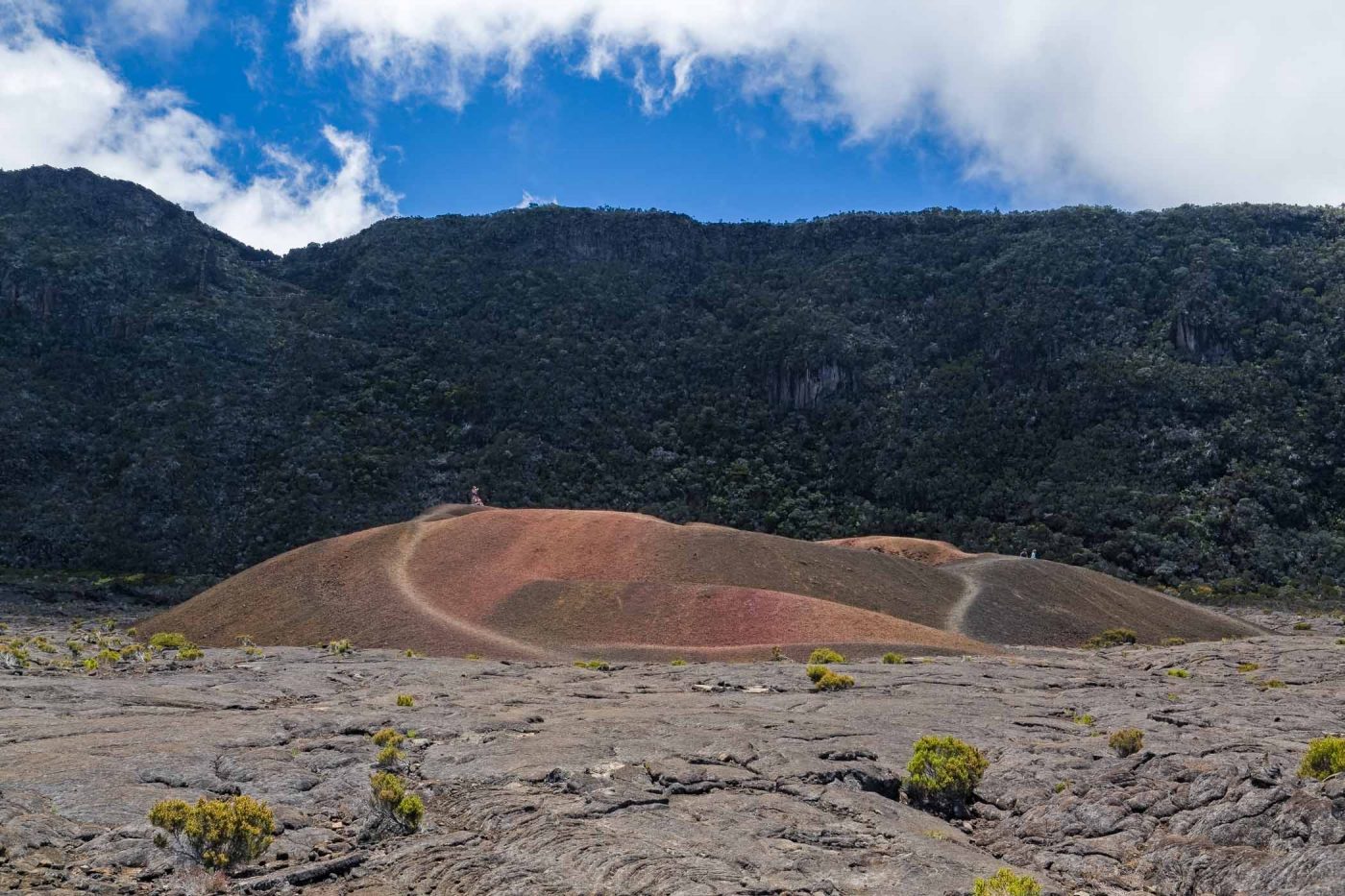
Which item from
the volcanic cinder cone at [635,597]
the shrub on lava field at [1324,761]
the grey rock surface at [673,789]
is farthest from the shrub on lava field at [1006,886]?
the volcanic cinder cone at [635,597]

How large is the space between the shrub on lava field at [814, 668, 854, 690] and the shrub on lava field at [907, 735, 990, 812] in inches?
377

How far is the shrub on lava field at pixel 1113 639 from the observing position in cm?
4528

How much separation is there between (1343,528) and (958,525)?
96.3ft

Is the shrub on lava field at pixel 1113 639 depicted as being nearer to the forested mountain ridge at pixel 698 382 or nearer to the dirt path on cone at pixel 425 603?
the dirt path on cone at pixel 425 603

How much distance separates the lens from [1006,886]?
10.9 metres

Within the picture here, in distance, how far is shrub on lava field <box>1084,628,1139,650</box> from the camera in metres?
45.3

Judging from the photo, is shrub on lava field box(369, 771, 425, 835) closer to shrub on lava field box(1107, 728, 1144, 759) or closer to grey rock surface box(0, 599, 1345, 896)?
grey rock surface box(0, 599, 1345, 896)

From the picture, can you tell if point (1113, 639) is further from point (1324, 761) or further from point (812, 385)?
point (812, 385)

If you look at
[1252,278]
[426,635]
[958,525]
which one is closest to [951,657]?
[426,635]

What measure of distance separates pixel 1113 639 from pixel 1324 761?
35.3 meters

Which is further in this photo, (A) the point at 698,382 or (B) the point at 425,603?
(A) the point at 698,382

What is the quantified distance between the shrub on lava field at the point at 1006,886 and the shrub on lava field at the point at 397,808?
7.12 meters

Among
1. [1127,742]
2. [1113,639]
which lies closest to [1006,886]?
[1127,742]

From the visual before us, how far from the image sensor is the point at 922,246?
407 ft
